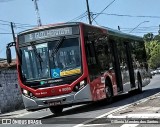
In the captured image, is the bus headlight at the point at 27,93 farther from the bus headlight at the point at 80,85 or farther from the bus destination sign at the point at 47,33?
the bus destination sign at the point at 47,33

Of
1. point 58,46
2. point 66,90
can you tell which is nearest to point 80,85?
point 66,90

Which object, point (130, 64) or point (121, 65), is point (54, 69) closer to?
point (121, 65)

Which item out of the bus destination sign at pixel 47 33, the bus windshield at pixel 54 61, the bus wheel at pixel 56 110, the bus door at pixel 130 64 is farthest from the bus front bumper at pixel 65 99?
the bus door at pixel 130 64

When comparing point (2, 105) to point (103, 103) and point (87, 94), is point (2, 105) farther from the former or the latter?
point (87, 94)

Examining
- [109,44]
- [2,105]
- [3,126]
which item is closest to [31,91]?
[3,126]

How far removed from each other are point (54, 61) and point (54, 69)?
27cm

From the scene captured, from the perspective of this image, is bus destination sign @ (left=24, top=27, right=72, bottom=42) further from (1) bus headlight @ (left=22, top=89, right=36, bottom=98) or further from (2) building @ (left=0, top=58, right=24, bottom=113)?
(2) building @ (left=0, top=58, right=24, bottom=113)

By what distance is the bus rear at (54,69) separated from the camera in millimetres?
15125

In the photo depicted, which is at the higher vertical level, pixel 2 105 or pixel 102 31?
pixel 102 31

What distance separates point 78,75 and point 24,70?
6.45 ft

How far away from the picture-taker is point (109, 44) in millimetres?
18875

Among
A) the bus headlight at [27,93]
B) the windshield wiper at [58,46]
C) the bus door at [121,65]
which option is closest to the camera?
the windshield wiper at [58,46]

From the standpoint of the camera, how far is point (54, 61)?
50.1 ft

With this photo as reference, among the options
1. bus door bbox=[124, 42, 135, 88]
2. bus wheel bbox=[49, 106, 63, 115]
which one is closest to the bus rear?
bus wheel bbox=[49, 106, 63, 115]
